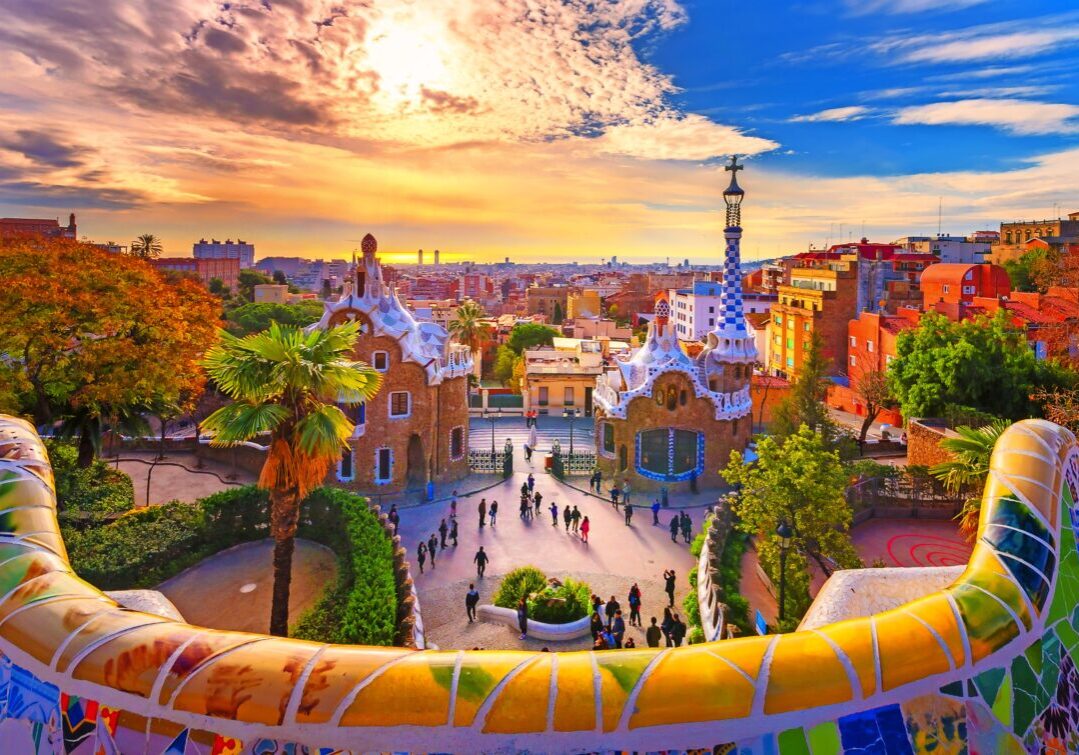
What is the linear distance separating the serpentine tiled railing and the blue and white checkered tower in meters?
26.2

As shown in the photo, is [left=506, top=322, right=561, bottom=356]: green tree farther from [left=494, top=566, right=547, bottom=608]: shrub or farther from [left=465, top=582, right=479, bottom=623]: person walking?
[left=465, top=582, right=479, bottom=623]: person walking

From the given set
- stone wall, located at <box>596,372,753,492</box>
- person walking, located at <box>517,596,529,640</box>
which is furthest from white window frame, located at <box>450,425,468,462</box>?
person walking, located at <box>517,596,529,640</box>

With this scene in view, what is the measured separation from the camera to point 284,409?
12.4 m

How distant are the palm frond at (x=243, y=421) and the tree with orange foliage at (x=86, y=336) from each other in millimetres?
8801

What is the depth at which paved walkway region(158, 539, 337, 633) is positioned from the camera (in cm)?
1478

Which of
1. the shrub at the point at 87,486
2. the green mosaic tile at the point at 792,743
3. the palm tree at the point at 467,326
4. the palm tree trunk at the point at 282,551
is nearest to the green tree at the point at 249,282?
the palm tree at the point at 467,326

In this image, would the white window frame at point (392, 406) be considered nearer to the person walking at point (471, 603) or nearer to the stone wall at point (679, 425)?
the stone wall at point (679, 425)

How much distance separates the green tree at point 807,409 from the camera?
25984mm

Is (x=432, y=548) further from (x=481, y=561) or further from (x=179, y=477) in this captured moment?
(x=179, y=477)

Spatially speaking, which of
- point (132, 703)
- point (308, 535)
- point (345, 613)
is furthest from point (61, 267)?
point (132, 703)

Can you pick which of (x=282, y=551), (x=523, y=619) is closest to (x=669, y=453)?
(x=523, y=619)

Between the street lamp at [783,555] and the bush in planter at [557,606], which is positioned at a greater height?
the street lamp at [783,555]

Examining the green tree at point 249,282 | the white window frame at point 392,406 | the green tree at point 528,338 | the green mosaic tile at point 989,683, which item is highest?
the green tree at point 249,282

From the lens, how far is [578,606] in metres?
17.0
